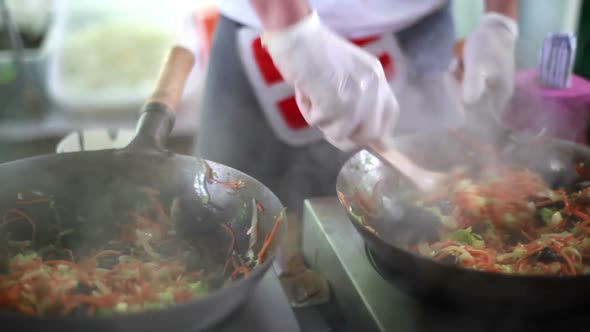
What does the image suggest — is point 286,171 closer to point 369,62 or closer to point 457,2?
point 369,62

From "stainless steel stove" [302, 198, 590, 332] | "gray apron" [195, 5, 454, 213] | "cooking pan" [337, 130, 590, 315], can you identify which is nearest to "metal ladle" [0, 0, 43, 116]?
"gray apron" [195, 5, 454, 213]

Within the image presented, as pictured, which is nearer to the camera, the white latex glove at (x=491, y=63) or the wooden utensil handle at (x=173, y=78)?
the wooden utensil handle at (x=173, y=78)

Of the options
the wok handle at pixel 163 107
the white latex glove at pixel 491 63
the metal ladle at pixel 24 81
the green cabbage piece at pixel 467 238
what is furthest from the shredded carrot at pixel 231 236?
the metal ladle at pixel 24 81

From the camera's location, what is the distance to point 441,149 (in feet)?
4.53

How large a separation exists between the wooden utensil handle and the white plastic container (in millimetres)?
2288

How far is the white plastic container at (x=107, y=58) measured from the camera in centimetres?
344

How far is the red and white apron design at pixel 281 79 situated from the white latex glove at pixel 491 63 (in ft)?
0.80

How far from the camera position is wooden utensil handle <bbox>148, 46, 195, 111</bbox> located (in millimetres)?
1157

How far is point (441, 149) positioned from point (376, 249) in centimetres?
56

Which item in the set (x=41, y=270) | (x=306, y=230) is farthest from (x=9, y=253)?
(x=306, y=230)

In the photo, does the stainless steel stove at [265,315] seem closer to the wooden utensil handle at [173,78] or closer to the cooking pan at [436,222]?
the cooking pan at [436,222]

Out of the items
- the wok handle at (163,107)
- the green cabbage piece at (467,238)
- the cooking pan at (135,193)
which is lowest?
the green cabbage piece at (467,238)

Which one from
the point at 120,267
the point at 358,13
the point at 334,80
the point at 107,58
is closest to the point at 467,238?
the point at 334,80

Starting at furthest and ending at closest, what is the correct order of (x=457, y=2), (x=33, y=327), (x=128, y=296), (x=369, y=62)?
(x=457, y=2)
(x=369, y=62)
(x=128, y=296)
(x=33, y=327)
